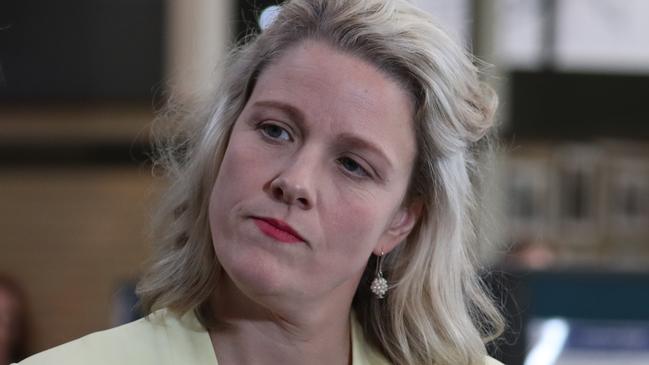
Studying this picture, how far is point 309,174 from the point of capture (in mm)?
1609

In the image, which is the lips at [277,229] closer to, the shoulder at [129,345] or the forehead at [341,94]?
the forehead at [341,94]

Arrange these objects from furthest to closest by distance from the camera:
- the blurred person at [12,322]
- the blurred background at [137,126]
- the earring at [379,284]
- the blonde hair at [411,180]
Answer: the blurred background at [137,126], the blurred person at [12,322], the earring at [379,284], the blonde hair at [411,180]

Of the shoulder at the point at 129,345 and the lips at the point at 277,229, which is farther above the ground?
the lips at the point at 277,229

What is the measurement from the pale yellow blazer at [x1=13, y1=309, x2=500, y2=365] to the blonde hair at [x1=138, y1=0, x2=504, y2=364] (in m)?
0.03

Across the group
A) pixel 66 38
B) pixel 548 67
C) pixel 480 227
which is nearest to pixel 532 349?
pixel 480 227

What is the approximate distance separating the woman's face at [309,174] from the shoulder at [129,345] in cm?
13

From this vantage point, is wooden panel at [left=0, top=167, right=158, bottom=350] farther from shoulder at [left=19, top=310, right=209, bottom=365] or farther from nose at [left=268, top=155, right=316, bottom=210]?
nose at [left=268, top=155, right=316, bottom=210]

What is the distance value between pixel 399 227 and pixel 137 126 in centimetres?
358

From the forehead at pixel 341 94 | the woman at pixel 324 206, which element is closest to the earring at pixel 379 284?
the woman at pixel 324 206

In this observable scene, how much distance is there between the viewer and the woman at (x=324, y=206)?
1622 millimetres

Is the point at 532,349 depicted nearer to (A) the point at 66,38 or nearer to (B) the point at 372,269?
(B) the point at 372,269

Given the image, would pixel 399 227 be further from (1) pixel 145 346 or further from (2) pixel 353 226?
(1) pixel 145 346

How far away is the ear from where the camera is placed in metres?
1.79

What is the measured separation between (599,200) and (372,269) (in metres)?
3.71
